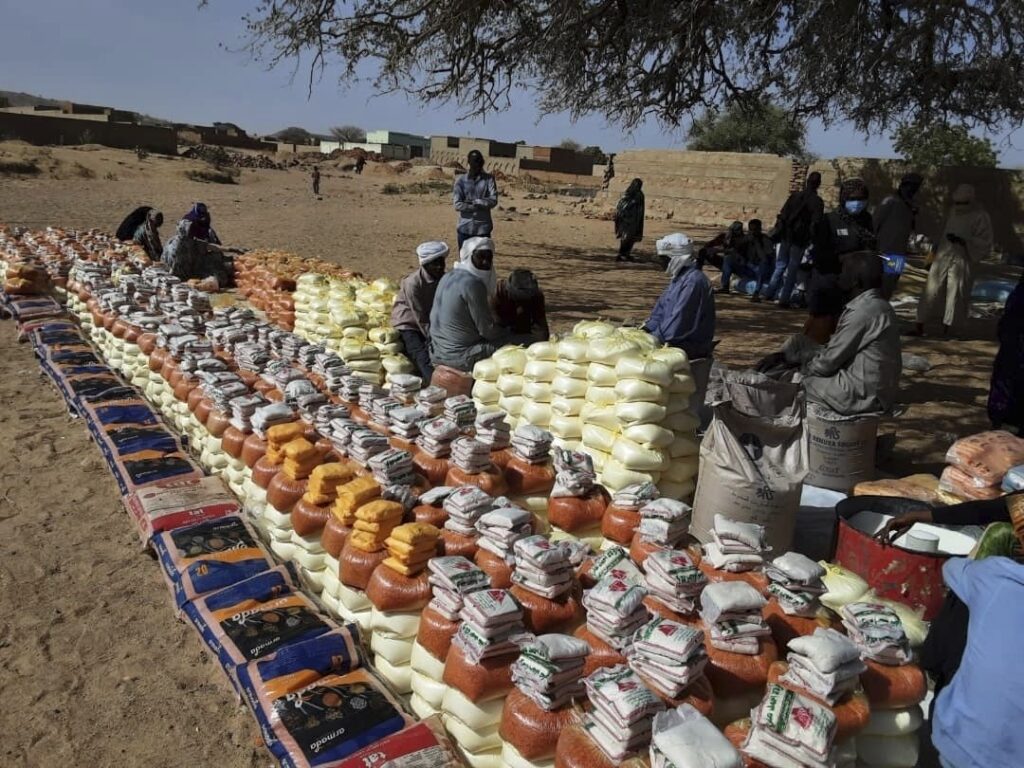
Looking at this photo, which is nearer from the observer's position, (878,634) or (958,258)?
(878,634)

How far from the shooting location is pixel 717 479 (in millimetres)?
3543

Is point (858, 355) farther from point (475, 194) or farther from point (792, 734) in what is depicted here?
point (475, 194)

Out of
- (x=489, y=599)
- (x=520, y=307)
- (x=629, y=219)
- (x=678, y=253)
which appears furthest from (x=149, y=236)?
(x=489, y=599)

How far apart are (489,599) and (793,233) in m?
7.67

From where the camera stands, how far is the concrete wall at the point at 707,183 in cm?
1744

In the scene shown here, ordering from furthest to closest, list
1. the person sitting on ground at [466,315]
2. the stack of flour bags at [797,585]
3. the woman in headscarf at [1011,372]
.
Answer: the person sitting on ground at [466,315], the woman in headscarf at [1011,372], the stack of flour bags at [797,585]

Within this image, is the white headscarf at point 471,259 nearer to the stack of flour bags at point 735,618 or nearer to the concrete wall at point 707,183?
the stack of flour bags at point 735,618

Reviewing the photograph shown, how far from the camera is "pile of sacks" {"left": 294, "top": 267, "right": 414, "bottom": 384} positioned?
18.6 ft

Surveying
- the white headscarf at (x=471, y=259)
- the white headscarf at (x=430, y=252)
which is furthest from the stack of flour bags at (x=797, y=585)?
the white headscarf at (x=430, y=252)

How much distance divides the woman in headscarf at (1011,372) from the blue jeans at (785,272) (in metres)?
4.85

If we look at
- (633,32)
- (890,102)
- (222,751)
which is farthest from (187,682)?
(890,102)

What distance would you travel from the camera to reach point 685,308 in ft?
16.1

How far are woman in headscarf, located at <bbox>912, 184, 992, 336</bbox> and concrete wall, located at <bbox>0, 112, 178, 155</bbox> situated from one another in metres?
30.6

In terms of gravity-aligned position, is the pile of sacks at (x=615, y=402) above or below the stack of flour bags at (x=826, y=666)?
above
